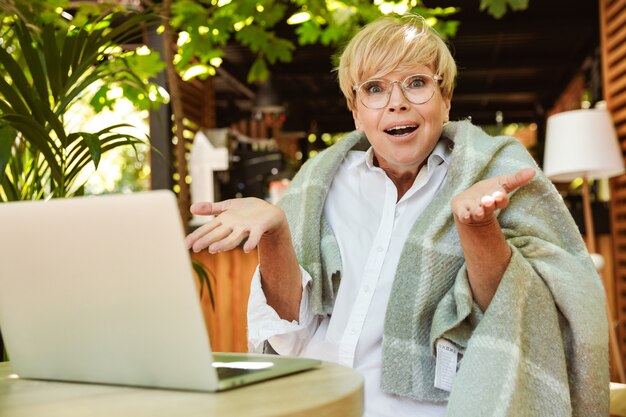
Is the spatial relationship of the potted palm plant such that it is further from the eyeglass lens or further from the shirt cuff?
the eyeglass lens

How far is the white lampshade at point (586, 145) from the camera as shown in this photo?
154 inches

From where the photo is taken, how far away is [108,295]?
2.75ft

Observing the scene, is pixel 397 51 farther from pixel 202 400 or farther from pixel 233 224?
pixel 202 400

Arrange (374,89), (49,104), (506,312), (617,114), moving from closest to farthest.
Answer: (506,312) → (374,89) → (49,104) → (617,114)

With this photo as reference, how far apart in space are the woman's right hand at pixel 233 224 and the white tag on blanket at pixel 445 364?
40cm

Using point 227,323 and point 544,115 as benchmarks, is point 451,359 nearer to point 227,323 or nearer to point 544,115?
point 227,323

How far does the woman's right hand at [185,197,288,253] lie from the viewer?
1088mm

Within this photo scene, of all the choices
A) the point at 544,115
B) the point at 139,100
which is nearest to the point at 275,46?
the point at 139,100

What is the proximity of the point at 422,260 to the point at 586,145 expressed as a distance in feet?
9.37

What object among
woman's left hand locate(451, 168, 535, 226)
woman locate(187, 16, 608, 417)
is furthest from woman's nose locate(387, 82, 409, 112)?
→ woman's left hand locate(451, 168, 535, 226)

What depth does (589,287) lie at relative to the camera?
1.37m

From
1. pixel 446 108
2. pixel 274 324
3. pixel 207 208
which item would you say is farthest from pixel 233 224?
pixel 446 108

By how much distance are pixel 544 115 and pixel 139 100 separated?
9.74 meters

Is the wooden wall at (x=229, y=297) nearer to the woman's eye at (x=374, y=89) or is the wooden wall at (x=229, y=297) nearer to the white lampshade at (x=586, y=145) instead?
the white lampshade at (x=586, y=145)
